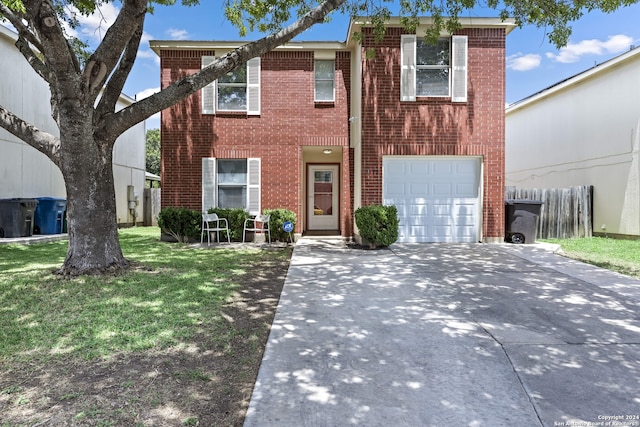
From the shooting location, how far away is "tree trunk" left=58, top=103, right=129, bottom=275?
18.0 ft

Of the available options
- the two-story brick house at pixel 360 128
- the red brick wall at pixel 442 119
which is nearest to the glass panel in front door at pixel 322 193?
the two-story brick house at pixel 360 128

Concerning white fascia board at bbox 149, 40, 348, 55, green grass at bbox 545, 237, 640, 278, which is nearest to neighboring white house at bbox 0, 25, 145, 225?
white fascia board at bbox 149, 40, 348, 55

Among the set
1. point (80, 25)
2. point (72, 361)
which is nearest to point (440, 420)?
point (72, 361)

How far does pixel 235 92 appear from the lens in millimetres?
11125

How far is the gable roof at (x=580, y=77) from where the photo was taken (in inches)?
423

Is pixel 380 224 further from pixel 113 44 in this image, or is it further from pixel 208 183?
pixel 113 44

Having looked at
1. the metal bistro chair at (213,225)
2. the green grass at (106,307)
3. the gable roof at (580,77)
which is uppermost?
the gable roof at (580,77)

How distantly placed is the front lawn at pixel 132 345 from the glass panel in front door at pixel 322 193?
7203 millimetres

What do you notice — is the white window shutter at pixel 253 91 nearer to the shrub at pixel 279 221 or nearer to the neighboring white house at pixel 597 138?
the shrub at pixel 279 221

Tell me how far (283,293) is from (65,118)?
4.00 m

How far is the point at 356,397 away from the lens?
2.49m

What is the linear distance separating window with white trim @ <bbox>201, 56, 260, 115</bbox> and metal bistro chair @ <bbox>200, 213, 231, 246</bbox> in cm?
313

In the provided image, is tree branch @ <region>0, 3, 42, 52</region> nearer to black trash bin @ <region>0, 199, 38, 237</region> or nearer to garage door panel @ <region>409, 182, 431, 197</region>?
black trash bin @ <region>0, 199, 38, 237</region>

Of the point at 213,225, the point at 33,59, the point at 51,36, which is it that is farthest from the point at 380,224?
the point at 33,59
